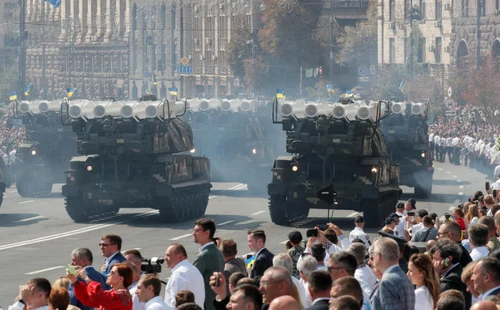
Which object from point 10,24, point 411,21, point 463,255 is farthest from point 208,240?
point 10,24

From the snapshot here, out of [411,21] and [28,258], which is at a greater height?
[411,21]

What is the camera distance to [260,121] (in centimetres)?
4794

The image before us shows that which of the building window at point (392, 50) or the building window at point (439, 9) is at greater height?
the building window at point (439, 9)

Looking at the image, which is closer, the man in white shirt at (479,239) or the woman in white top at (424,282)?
the woman in white top at (424,282)

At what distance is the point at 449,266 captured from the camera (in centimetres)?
1398

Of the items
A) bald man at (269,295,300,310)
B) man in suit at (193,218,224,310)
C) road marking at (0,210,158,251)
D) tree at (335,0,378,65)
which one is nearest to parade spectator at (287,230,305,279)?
man in suit at (193,218,224,310)

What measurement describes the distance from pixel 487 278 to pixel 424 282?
2.94 ft

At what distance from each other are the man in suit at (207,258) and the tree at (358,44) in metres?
76.6

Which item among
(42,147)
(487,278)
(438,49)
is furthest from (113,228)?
(438,49)

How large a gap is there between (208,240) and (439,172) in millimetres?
41727

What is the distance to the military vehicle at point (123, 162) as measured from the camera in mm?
34688

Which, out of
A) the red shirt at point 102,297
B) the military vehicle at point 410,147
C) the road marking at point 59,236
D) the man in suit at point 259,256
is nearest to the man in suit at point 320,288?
the red shirt at point 102,297

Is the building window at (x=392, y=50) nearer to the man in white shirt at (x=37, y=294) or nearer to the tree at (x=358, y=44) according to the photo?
the tree at (x=358, y=44)

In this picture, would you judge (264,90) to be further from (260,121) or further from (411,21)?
(260,121)
